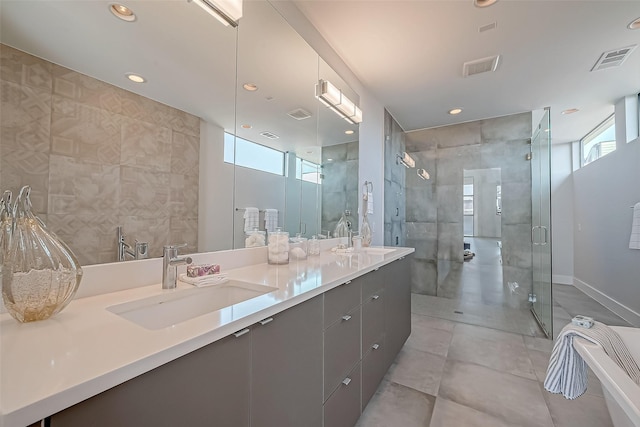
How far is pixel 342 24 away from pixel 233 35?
0.99m

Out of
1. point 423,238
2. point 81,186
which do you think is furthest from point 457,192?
point 81,186

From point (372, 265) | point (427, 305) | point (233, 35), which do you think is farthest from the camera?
point (427, 305)

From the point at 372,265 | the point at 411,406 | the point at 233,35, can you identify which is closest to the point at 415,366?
the point at 411,406

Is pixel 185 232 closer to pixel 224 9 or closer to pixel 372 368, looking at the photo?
pixel 224 9

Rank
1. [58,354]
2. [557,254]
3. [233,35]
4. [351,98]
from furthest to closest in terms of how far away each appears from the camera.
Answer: [557,254], [351,98], [233,35], [58,354]

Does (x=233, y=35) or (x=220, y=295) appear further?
(x=233, y=35)

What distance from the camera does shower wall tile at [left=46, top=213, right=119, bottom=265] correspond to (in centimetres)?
87

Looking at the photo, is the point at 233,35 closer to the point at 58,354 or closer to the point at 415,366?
the point at 58,354

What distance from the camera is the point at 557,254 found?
4875 mm

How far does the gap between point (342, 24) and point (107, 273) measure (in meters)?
2.17

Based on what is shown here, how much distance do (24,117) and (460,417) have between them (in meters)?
2.49

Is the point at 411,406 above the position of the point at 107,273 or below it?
below

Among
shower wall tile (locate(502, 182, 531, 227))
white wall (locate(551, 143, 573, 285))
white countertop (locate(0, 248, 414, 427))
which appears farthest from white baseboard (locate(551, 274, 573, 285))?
white countertop (locate(0, 248, 414, 427))

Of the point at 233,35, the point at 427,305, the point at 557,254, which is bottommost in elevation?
the point at 427,305
